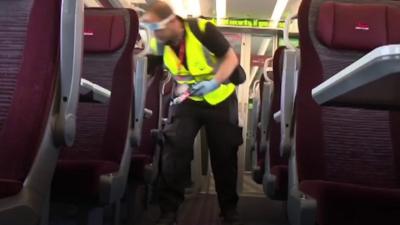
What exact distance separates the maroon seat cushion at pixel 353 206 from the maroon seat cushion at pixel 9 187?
82 cm

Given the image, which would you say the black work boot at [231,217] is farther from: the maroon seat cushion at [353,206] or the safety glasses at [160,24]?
the maroon seat cushion at [353,206]

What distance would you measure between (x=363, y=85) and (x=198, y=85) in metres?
1.65

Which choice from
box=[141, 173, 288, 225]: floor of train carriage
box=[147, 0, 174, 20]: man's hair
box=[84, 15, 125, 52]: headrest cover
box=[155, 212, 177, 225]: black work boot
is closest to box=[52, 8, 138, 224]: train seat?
box=[84, 15, 125, 52]: headrest cover

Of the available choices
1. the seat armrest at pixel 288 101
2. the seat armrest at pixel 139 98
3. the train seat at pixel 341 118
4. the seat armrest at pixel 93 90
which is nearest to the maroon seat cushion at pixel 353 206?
the train seat at pixel 341 118

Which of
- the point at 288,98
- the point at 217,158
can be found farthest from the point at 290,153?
the point at 217,158

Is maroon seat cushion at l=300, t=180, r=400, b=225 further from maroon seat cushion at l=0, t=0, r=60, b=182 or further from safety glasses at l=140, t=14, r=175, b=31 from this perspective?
safety glasses at l=140, t=14, r=175, b=31

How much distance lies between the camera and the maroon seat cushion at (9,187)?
970mm

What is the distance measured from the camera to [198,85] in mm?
2605

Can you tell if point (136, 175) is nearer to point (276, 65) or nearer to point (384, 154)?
point (276, 65)

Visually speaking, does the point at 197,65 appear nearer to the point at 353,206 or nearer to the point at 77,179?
the point at 77,179

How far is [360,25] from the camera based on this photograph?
1961 millimetres

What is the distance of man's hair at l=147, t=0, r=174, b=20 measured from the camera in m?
2.39

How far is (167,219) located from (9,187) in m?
1.67

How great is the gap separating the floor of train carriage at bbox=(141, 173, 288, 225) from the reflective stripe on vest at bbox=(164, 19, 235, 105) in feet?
2.76
